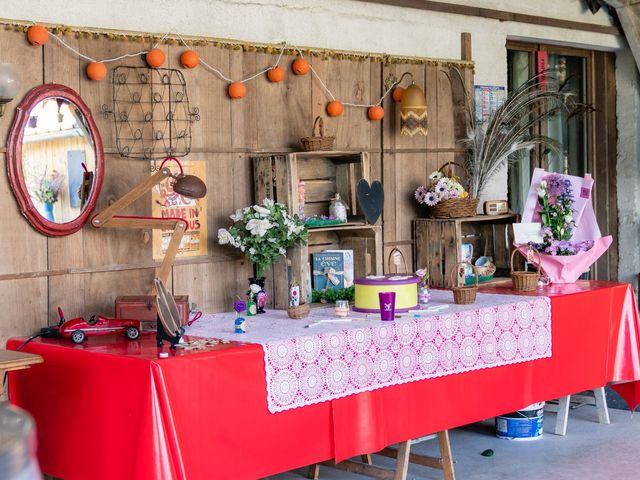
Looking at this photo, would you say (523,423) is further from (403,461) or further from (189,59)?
(189,59)

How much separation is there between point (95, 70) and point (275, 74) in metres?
1.06

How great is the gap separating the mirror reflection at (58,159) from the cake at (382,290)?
137cm

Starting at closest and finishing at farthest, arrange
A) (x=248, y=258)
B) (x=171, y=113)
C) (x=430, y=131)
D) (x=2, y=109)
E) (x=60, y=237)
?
(x=2, y=109) → (x=60, y=237) → (x=171, y=113) → (x=248, y=258) → (x=430, y=131)

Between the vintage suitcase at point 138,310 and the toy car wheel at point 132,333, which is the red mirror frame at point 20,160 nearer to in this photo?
the vintage suitcase at point 138,310

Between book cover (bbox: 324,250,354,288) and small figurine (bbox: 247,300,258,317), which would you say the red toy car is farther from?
book cover (bbox: 324,250,354,288)

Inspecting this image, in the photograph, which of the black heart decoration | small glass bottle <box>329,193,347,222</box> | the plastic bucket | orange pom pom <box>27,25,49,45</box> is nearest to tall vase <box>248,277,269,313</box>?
small glass bottle <box>329,193,347,222</box>

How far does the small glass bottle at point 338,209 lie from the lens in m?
4.88

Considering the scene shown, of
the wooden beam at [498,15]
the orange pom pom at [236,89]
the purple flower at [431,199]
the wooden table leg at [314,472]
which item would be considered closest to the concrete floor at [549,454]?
the wooden table leg at [314,472]

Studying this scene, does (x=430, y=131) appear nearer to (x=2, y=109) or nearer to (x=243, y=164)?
(x=243, y=164)

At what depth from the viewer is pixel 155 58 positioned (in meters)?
4.19

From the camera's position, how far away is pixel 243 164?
4.69 meters

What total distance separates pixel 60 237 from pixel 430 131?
2.57m

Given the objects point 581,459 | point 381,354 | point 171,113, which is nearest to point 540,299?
point 581,459

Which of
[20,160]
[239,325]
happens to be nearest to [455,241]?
[239,325]
